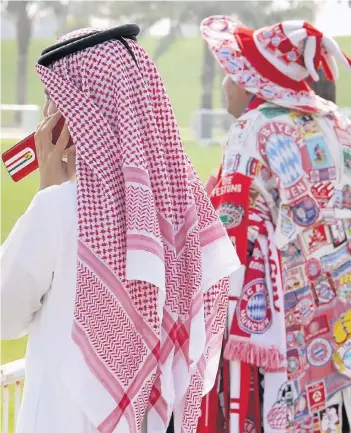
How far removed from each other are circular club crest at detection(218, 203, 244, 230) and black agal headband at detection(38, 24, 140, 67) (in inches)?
61.7

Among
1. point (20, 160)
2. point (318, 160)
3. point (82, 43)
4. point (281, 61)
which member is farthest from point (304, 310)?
point (82, 43)

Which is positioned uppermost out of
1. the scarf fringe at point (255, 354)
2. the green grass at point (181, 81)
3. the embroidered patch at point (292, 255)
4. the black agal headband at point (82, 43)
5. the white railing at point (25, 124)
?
the black agal headband at point (82, 43)

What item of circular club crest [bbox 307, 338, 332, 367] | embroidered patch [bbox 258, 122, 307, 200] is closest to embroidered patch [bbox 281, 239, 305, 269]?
embroidered patch [bbox 258, 122, 307, 200]

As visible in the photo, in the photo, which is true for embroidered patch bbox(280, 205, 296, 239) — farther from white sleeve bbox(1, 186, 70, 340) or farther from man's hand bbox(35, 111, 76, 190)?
white sleeve bbox(1, 186, 70, 340)

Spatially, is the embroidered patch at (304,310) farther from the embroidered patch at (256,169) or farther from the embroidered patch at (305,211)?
the embroidered patch at (256,169)

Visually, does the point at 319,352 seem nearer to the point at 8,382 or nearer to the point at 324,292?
the point at 324,292

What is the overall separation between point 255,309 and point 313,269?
1.11ft

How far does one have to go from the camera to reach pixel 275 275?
384 centimetres

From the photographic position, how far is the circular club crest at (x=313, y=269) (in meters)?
3.99

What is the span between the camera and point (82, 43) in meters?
2.26

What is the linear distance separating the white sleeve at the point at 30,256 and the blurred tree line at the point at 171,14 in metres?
33.4

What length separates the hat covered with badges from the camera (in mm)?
3996

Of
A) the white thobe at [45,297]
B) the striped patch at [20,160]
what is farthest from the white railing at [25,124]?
the white thobe at [45,297]

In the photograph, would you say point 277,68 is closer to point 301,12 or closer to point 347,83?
point 347,83
